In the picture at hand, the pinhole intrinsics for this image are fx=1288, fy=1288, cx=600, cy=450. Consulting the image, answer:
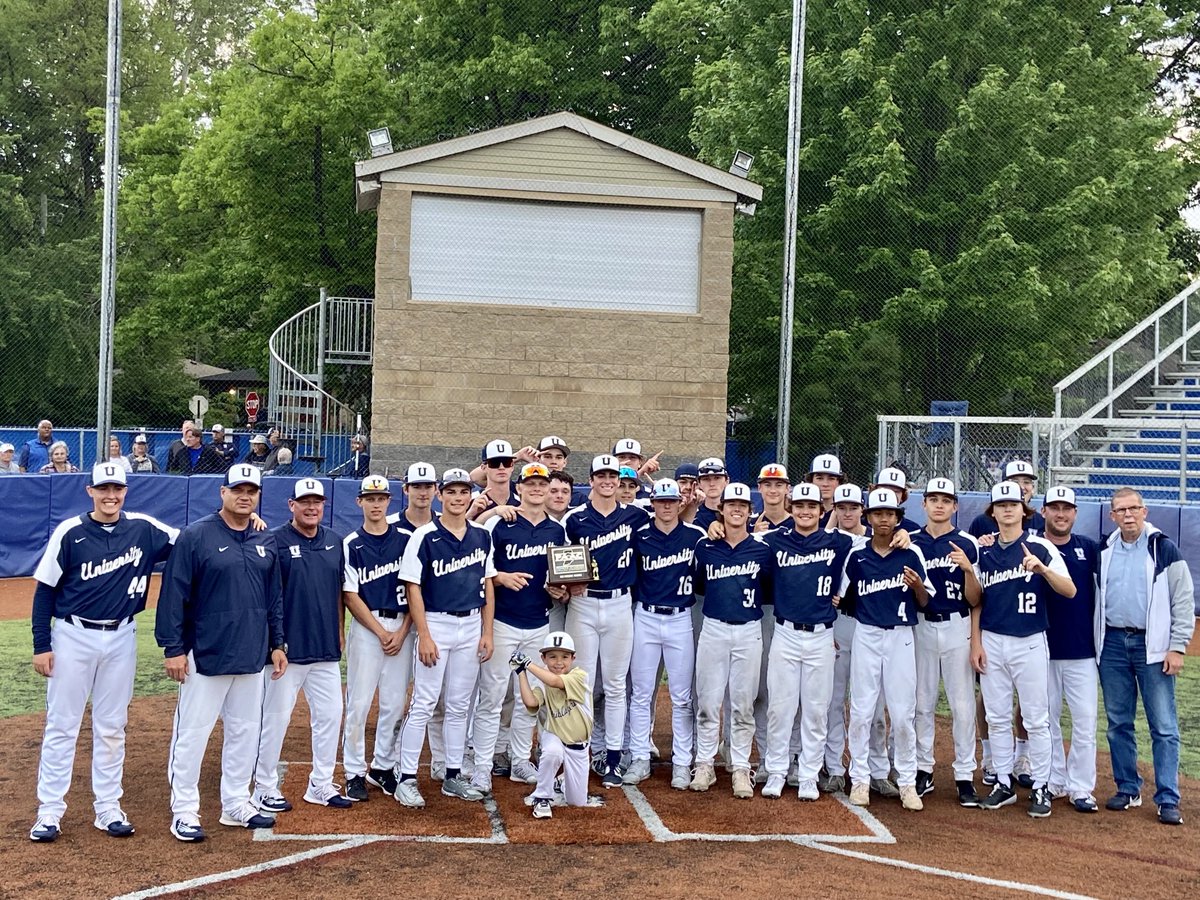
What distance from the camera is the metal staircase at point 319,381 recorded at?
2083cm

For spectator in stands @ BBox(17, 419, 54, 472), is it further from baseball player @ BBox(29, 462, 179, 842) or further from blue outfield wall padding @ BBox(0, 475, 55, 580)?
baseball player @ BBox(29, 462, 179, 842)

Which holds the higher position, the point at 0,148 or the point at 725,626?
the point at 0,148

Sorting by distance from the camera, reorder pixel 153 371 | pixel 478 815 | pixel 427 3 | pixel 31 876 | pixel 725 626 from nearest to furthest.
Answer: pixel 31 876
pixel 478 815
pixel 725 626
pixel 427 3
pixel 153 371

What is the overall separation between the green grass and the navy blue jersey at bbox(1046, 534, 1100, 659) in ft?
4.58

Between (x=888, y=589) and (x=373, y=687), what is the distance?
340 cm

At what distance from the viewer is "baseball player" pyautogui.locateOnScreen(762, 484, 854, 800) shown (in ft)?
27.9

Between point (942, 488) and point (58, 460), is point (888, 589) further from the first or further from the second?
point (58, 460)

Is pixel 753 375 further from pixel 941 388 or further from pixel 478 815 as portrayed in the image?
pixel 478 815

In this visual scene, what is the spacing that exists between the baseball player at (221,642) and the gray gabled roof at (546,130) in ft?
35.4

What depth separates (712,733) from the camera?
8.74 metres

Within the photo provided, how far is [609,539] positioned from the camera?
8828 millimetres

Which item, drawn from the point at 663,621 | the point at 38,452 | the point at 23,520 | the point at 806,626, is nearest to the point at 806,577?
the point at 806,626

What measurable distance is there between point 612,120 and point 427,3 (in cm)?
491

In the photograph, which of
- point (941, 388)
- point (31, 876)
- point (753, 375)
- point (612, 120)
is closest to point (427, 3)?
point (612, 120)
